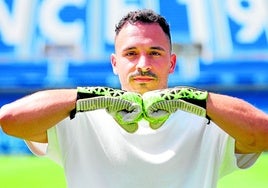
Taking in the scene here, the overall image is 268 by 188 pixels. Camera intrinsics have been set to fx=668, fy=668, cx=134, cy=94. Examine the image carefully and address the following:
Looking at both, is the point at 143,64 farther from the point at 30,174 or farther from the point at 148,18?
the point at 30,174

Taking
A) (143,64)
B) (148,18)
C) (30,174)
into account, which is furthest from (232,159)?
(30,174)

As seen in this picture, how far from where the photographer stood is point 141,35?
1.96m

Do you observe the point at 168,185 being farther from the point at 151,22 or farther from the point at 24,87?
the point at 24,87

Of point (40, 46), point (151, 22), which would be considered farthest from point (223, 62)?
point (151, 22)

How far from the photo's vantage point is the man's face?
189cm

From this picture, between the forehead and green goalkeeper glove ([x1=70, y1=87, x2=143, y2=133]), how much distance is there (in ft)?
0.86

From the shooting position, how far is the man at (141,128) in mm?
1726

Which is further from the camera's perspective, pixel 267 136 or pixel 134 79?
pixel 134 79

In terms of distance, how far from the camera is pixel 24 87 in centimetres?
655

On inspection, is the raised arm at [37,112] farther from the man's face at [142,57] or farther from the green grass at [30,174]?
the green grass at [30,174]

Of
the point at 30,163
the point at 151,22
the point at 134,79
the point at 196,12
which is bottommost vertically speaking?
the point at 30,163

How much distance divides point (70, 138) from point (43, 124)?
0.42 feet

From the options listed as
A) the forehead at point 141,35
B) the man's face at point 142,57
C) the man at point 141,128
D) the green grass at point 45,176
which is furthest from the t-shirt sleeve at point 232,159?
the green grass at point 45,176

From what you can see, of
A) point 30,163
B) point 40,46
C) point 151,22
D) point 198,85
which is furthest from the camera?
point 40,46
